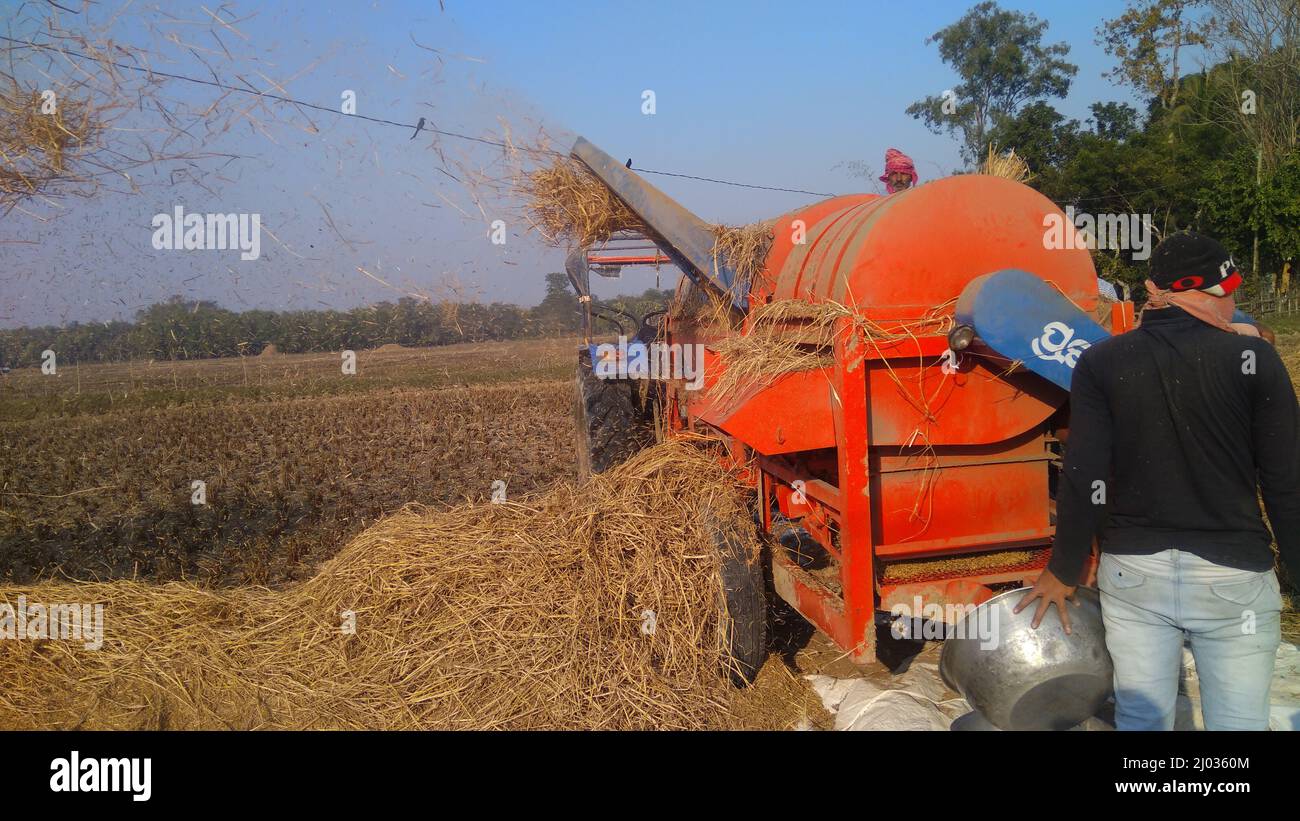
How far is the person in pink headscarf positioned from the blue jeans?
3327mm

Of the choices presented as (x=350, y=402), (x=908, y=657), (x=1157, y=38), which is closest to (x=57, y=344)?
(x=350, y=402)

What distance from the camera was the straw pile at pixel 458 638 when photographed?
138 inches

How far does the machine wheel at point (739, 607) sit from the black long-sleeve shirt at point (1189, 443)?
5.29 feet

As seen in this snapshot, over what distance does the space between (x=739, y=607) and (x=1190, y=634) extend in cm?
180

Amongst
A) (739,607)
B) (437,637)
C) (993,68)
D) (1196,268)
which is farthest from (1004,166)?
(993,68)

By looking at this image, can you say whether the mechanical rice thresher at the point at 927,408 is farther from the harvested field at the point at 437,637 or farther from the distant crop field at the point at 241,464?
the distant crop field at the point at 241,464

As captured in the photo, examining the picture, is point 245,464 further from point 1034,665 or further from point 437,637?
point 1034,665

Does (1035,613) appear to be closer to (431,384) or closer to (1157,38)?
(431,384)

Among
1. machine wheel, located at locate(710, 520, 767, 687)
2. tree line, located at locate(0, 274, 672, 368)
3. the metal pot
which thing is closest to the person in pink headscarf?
machine wheel, located at locate(710, 520, 767, 687)

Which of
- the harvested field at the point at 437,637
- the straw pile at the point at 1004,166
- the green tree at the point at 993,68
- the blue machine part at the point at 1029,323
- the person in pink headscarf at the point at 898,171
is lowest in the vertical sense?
the harvested field at the point at 437,637

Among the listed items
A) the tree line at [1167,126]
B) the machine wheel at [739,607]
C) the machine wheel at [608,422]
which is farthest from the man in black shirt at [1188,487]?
the tree line at [1167,126]

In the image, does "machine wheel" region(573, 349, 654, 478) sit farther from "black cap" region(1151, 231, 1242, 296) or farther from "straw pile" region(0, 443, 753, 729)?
"black cap" region(1151, 231, 1242, 296)

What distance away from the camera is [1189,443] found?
2266 millimetres

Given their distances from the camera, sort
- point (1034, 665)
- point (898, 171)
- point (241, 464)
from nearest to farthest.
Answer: point (1034, 665), point (898, 171), point (241, 464)
